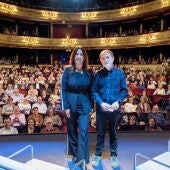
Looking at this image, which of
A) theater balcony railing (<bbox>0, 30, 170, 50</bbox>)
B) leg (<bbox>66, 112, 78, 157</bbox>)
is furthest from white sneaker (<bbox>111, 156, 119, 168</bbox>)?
theater balcony railing (<bbox>0, 30, 170, 50</bbox>)

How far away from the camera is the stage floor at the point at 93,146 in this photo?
11.8ft

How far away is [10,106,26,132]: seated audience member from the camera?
4.75 meters

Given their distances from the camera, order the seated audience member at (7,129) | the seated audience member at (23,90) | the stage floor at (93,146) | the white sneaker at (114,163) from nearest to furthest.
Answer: the white sneaker at (114,163), the stage floor at (93,146), the seated audience member at (7,129), the seated audience member at (23,90)

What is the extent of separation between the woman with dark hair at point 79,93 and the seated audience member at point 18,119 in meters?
1.76

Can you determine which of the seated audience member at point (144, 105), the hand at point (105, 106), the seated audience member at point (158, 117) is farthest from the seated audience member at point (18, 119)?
the seated audience member at point (144, 105)

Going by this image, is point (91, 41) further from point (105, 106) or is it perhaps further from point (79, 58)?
point (105, 106)

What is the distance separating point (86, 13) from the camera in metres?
23.2

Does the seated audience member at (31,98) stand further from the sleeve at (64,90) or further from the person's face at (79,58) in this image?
the person's face at (79,58)

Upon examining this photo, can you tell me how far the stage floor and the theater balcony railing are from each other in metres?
14.9

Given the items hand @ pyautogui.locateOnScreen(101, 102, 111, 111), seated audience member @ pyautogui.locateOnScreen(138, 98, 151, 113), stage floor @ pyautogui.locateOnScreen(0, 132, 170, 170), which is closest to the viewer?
hand @ pyautogui.locateOnScreen(101, 102, 111, 111)

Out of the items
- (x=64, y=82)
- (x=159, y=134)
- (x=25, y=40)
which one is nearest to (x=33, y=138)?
(x=64, y=82)

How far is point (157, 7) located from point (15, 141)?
16.9m

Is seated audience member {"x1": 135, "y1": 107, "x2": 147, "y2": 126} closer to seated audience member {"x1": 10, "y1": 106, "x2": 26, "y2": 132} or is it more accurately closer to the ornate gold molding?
seated audience member {"x1": 10, "y1": 106, "x2": 26, "y2": 132}

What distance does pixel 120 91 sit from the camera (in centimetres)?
333
